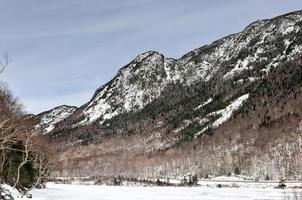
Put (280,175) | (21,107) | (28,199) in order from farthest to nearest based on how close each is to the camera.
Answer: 1. (280,175)
2. (21,107)
3. (28,199)

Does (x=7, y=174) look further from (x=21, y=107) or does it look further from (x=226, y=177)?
(x=226, y=177)

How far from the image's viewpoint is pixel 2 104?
68125mm

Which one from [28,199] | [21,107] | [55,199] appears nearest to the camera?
[28,199]

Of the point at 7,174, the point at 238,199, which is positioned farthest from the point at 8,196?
the point at 238,199

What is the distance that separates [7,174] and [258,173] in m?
138

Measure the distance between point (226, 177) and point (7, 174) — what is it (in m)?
134

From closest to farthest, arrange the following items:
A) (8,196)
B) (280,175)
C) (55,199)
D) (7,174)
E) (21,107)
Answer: (8,196), (55,199), (7,174), (21,107), (280,175)

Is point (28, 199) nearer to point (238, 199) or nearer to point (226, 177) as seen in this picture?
point (238, 199)

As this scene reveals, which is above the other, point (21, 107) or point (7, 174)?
point (21, 107)

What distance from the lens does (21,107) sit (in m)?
90.0

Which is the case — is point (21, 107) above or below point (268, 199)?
above

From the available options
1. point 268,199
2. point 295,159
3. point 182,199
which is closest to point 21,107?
point 182,199

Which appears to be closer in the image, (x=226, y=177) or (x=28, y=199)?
(x=28, y=199)

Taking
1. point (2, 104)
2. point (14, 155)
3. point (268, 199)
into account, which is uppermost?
point (2, 104)
